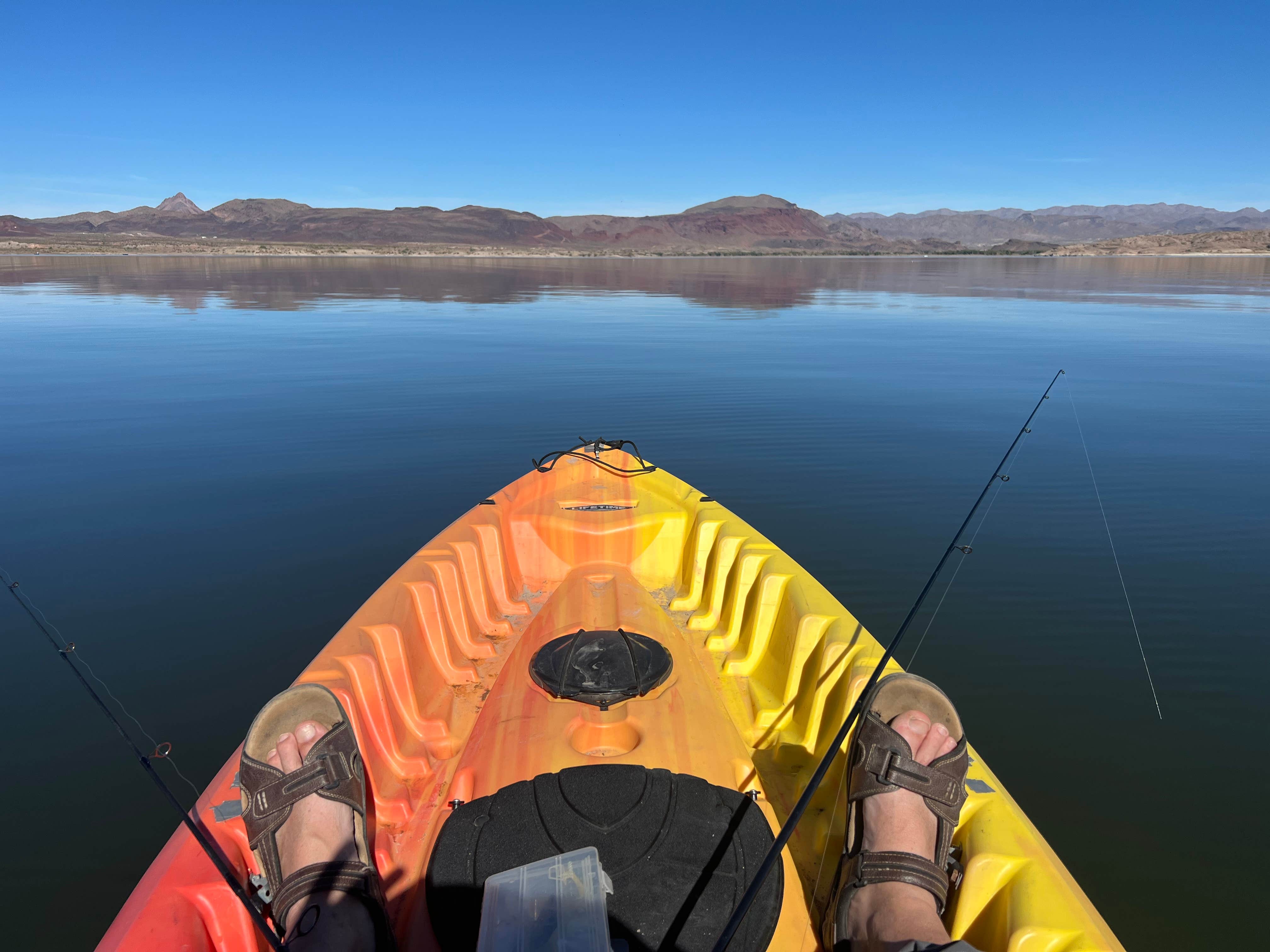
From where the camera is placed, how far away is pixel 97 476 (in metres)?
7.96

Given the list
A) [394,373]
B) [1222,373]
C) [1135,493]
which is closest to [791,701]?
[1135,493]

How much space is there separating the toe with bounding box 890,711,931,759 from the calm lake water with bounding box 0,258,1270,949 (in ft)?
5.32

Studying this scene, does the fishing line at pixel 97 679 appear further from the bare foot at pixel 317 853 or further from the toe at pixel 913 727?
the toe at pixel 913 727

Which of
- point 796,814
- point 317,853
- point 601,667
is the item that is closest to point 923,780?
point 796,814

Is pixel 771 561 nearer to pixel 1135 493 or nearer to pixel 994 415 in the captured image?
pixel 1135 493

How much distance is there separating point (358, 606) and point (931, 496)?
6.10 m

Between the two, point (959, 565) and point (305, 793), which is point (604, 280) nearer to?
point (959, 565)

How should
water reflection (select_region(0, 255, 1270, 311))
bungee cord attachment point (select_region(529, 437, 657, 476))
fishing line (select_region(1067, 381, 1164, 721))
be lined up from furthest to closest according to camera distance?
water reflection (select_region(0, 255, 1270, 311)), bungee cord attachment point (select_region(529, 437, 657, 476)), fishing line (select_region(1067, 381, 1164, 721))

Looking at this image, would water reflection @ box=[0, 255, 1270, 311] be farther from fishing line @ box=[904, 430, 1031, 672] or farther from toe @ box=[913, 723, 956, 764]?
toe @ box=[913, 723, 956, 764]

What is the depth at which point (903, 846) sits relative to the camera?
7.75 feet

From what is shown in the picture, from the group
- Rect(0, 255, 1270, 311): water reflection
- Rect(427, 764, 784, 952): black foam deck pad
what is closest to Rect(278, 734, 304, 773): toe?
Rect(427, 764, 784, 952): black foam deck pad

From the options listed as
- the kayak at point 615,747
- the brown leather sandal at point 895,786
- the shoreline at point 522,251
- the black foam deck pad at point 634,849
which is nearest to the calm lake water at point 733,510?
the kayak at point 615,747

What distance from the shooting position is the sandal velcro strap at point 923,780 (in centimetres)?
241

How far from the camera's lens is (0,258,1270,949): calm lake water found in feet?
12.1
